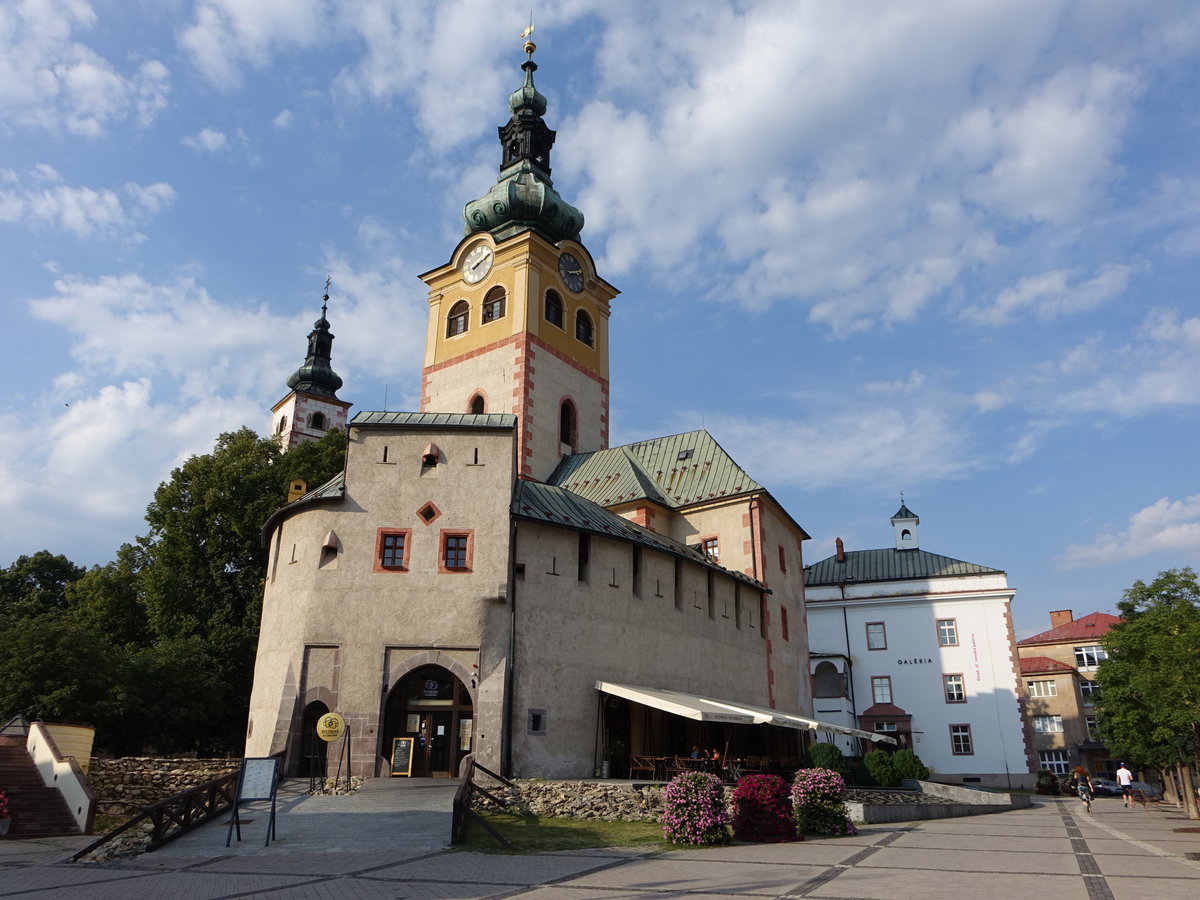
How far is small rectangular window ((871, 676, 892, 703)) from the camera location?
43.6m

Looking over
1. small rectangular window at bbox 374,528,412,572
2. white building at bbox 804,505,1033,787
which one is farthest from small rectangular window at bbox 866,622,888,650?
small rectangular window at bbox 374,528,412,572

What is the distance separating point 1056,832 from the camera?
1998cm

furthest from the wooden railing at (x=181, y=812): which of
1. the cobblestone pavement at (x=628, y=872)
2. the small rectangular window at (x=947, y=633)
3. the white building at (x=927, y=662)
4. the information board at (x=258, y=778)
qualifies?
the small rectangular window at (x=947, y=633)

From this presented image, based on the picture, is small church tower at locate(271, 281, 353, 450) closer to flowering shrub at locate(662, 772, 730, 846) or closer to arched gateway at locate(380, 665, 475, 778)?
arched gateway at locate(380, 665, 475, 778)

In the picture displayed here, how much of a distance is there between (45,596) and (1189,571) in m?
53.0

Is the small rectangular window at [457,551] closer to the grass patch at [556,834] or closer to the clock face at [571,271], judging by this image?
the grass patch at [556,834]

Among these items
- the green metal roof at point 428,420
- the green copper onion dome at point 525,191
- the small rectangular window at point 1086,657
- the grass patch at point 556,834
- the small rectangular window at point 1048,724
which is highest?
the green copper onion dome at point 525,191

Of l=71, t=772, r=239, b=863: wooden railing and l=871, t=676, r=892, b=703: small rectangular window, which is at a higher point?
l=871, t=676, r=892, b=703: small rectangular window

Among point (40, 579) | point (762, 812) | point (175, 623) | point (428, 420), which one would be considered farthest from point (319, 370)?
point (762, 812)

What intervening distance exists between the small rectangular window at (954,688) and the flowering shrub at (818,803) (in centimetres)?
2785

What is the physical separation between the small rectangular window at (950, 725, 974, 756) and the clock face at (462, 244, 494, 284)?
30087mm

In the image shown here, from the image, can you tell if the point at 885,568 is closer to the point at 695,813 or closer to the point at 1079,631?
the point at 1079,631

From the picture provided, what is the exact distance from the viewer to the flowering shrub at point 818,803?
17062 millimetres

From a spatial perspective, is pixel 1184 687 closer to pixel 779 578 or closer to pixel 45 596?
pixel 779 578
